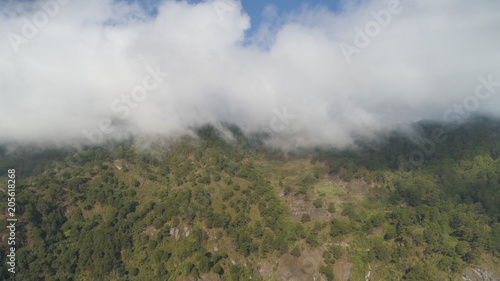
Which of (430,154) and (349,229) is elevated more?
(430,154)

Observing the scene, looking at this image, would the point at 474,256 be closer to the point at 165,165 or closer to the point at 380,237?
the point at 380,237

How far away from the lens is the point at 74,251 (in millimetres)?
107438

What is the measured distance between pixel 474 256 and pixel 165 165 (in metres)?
150

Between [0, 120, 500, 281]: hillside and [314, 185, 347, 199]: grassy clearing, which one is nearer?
[0, 120, 500, 281]: hillside

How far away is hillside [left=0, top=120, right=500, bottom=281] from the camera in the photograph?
97812 millimetres

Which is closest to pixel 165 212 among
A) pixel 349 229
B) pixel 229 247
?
pixel 229 247

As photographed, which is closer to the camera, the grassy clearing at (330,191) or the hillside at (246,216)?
the hillside at (246,216)

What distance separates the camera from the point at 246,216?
126m

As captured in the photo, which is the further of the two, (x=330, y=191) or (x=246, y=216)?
(x=330, y=191)

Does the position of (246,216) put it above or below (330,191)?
below

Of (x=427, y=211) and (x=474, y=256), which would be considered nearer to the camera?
(x=474, y=256)

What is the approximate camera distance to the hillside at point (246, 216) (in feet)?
321

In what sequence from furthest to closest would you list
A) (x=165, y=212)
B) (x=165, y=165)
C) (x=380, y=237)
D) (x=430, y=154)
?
(x=430, y=154) < (x=165, y=165) < (x=165, y=212) < (x=380, y=237)

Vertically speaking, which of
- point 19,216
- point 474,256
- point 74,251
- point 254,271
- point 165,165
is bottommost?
point 474,256
